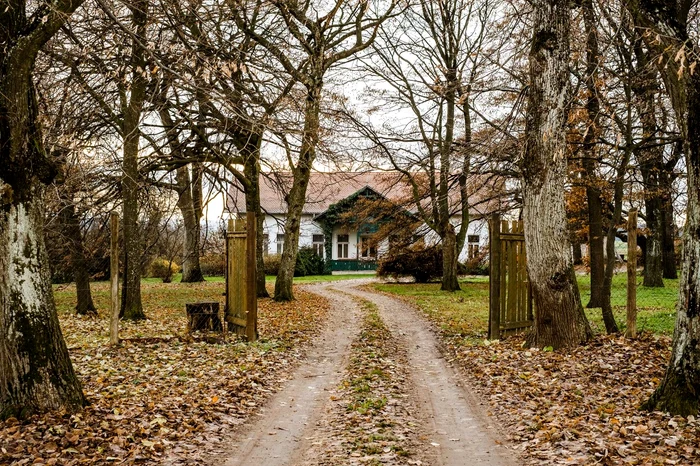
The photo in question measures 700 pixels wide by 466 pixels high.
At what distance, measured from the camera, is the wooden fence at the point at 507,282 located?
12062 millimetres

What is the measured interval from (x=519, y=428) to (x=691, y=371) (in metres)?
1.80

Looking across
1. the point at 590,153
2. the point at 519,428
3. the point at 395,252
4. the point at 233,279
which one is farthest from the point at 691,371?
the point at 395,252

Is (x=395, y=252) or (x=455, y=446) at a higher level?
(x=395, y=252)

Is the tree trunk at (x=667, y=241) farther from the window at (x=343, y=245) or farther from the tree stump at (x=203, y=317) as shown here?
the window at (x=343, y=245)

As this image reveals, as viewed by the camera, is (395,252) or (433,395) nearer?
(433,395)

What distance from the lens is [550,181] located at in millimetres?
10352

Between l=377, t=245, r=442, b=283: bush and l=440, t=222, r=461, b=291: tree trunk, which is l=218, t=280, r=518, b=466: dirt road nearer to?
l=440, t=222, r=461, b=291: tree trunk

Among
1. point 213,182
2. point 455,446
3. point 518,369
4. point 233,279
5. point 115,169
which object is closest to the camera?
point 455,446

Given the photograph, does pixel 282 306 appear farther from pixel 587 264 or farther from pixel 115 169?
pixel 587 264

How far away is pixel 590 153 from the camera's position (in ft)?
51.3

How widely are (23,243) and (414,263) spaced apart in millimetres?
27353

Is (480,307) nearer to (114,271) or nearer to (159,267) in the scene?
(114,271)

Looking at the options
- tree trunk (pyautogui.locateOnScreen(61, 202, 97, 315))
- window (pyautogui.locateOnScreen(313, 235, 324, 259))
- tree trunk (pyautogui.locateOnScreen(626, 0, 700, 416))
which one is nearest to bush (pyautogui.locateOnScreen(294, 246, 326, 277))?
window (pyautogui.locateOnScreen(313, 235, 324, 259))

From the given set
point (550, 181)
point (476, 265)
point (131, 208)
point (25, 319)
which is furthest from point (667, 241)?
point (25, 319)
